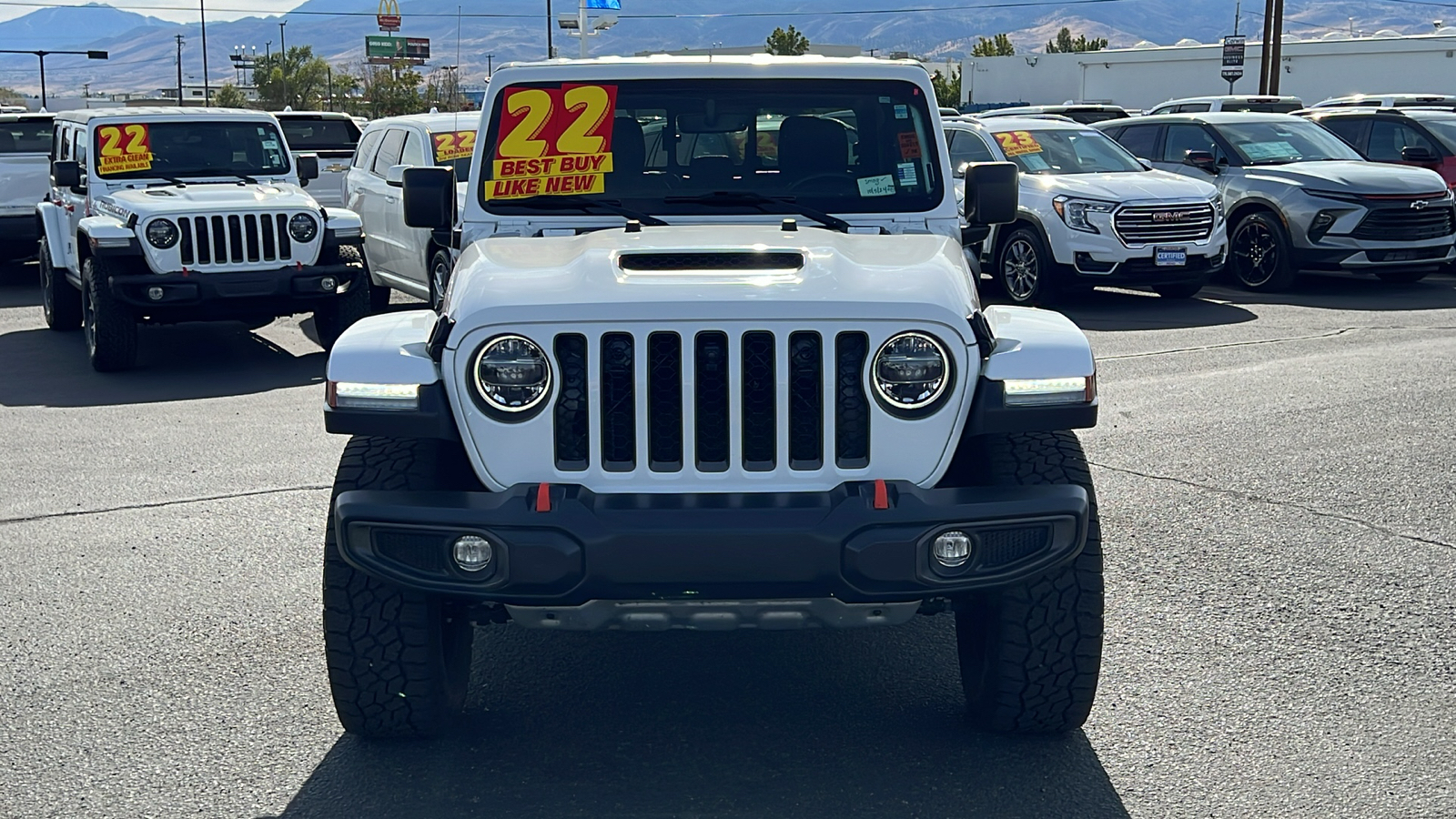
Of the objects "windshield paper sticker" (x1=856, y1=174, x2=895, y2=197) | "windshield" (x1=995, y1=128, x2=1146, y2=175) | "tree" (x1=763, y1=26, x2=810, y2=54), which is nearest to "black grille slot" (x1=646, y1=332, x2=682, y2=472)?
"windshield paper sticker" (x1=856, y1=174, x2=895, y2=197)

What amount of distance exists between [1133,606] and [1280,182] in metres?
10.4

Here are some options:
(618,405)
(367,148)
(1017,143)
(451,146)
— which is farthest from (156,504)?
(1017,143)

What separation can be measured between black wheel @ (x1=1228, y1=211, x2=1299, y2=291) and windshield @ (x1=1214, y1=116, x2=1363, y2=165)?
683 mm

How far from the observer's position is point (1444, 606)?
5219 mm

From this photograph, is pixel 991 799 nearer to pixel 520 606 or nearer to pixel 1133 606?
pixel 520 606

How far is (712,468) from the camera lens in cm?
368

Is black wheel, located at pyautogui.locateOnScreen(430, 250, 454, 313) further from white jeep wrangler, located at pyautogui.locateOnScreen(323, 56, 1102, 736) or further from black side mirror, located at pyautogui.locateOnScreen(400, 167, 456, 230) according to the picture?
white jeep wrangler, located at pyautogui.locateOnScreen(323, 56, 1102, 736)

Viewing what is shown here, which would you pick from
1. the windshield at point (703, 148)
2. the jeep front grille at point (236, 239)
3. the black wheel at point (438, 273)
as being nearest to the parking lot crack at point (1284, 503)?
the windshield at point (703, 148)

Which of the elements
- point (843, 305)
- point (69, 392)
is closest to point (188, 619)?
point (843, 305)

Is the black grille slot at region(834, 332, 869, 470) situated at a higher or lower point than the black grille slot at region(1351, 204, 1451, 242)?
higher

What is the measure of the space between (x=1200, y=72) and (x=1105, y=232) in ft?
187

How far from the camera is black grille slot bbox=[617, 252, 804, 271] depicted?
13.1ft

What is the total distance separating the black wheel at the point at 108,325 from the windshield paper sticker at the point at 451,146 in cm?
247

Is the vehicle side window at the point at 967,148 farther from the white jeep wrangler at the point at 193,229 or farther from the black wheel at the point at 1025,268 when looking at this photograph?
the white jeep wrangler at the point at 193,229
